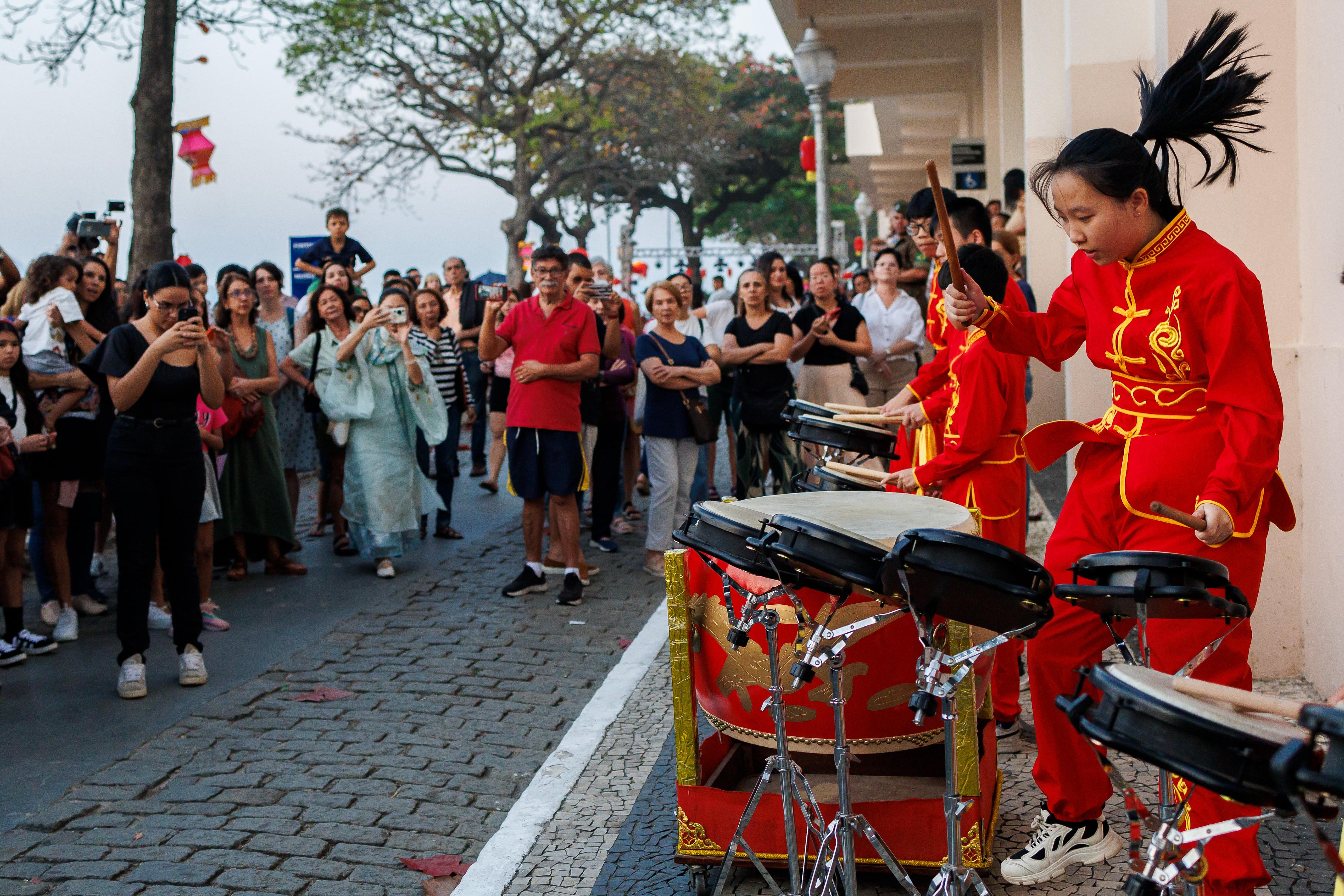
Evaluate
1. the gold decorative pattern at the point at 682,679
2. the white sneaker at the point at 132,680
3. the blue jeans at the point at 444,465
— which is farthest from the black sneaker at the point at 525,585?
the gold decorative pattern at the point at 682,679

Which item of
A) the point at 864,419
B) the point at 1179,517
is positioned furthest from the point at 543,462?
the point at 1179,517

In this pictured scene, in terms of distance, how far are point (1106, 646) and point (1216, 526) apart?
0.68 metres

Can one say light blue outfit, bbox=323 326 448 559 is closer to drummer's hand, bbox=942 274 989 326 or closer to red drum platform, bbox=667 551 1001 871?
red drum platform, bbox=667 551 1001 871

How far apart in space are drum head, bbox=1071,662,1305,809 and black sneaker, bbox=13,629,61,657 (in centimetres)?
608

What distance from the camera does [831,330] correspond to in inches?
361

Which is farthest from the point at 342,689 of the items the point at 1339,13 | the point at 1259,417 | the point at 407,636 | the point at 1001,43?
the point at 1001,43

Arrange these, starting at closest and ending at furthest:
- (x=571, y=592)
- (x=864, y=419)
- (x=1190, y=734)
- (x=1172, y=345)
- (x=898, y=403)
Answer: (x=1190, y=734) < (x=1172, y=345) < (x=864, y=419) < (x=898, y=403) < (x=571, y=592)

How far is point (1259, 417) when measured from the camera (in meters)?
2.87

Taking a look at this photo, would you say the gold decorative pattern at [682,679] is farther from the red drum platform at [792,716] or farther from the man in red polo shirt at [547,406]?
the man in red polo shirt at [547,406]

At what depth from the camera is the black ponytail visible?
3051 mm

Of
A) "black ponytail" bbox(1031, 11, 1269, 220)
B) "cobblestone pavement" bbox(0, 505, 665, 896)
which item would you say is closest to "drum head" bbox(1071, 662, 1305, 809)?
"black ponytail" bbox(1031, 11, 1269, 220)

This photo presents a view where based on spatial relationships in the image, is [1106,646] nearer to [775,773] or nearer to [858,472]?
[775,773]

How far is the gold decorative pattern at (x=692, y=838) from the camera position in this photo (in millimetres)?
3471

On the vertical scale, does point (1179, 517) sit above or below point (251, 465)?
above
